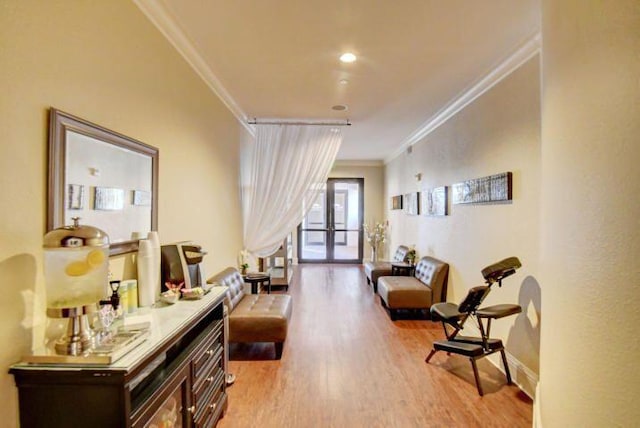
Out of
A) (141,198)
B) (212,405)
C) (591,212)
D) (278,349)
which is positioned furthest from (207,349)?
(591,212)

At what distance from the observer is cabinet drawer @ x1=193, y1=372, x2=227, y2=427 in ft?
6.22

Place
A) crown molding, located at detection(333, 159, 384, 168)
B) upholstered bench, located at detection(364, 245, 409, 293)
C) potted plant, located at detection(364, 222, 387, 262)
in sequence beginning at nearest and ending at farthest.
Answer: upholstered bench, located at detection(364, 245, 409, 293) → potted plant, located at detection(364, 222, 387, 262) → crown molding, located at detection(333, 159, 384, 168)

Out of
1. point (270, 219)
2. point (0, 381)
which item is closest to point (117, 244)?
point (0, 381)

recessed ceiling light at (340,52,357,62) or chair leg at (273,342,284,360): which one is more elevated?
recessed ceiling light at (340,52,357,62)

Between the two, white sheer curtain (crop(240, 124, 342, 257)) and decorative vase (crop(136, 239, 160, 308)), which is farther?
white sheer curtain (crop(240, 124, 342, 257))

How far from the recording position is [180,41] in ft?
8.24

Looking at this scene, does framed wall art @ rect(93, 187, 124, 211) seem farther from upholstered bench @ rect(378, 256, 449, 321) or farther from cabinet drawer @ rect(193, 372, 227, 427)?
upholstered bench @ rect(378, 256, 449, 321)

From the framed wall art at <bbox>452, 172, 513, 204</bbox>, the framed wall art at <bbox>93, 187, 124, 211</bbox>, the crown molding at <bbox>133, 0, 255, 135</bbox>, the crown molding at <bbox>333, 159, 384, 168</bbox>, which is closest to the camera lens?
the framed wall art at <bbox>93, 187, 124, 211</bbox>

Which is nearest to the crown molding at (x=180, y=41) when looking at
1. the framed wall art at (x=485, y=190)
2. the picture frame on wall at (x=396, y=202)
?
the framed wall art at (x=485, y=190)

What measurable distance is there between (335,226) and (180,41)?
6.90 meters

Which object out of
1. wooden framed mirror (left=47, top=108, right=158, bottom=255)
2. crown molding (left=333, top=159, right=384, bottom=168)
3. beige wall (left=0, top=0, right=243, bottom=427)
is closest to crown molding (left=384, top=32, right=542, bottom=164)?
beige wall (left=0, top=0, right=243, bottom=427)

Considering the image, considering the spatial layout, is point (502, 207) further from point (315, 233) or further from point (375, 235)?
point (315, 233)

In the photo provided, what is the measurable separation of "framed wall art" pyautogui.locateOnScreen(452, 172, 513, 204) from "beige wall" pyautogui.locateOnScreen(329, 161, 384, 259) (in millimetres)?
4888

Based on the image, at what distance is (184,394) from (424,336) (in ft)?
9.69
